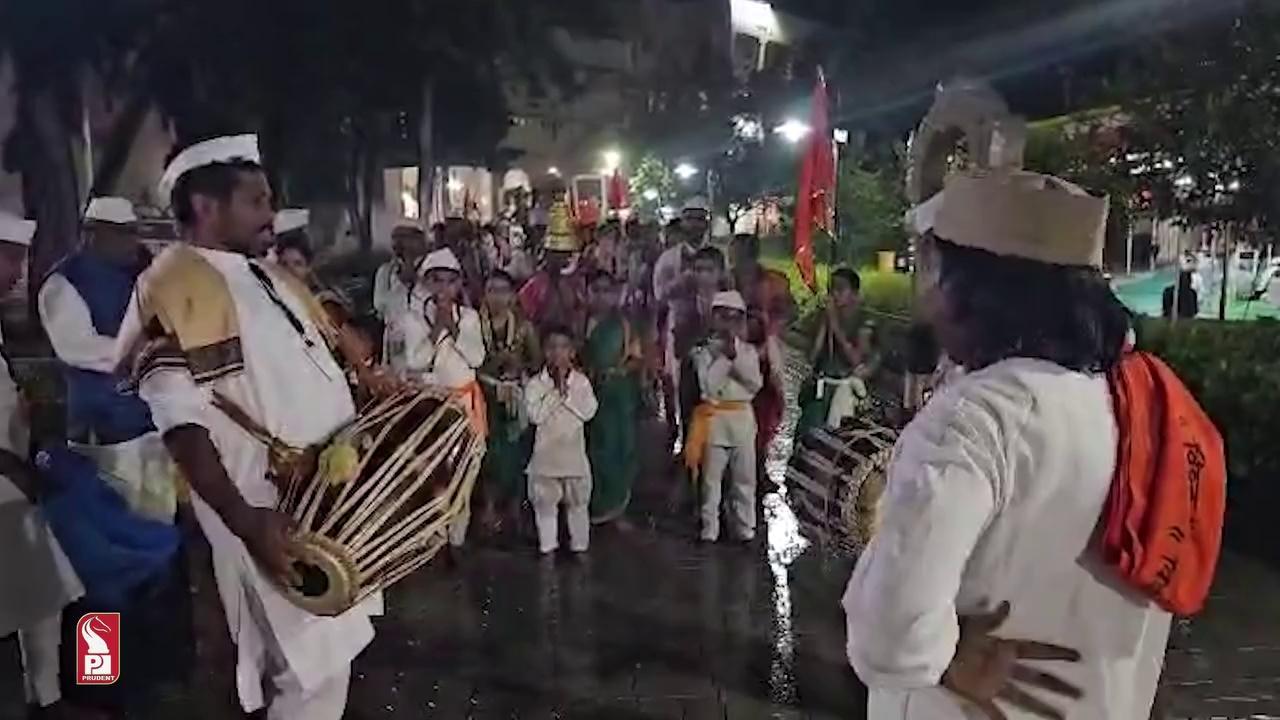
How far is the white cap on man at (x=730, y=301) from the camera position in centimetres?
386

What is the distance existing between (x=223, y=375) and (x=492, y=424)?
2023 millimetres

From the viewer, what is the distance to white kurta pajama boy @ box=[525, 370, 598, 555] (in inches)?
159

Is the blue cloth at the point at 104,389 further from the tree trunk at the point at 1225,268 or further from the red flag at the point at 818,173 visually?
the tree trunk at the point at 1225,268

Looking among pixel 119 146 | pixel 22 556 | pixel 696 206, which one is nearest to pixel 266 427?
pixel 22 556

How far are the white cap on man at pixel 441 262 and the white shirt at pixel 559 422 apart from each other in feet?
1.92

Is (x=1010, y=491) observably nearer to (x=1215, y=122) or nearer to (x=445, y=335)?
(x=445, y=335)

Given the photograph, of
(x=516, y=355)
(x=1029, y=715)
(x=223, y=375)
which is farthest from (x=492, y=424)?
(x=1029, y=715)

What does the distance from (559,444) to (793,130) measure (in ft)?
4.48

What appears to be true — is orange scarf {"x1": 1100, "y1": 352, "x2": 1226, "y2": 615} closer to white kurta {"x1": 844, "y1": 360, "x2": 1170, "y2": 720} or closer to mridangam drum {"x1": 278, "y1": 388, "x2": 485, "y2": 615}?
white kurta {"x1": 844, "y1": 360, "x2": 1170, "y2": 720}

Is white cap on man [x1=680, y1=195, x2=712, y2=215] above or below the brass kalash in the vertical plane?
above

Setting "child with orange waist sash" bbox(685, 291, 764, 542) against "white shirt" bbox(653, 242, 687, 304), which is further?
"child with orange waist sash" bbox(685, 291, 764, 542)

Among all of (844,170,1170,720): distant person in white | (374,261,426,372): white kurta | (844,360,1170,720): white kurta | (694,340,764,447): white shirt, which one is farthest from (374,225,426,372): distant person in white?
(844,360,1170,720): white kurta

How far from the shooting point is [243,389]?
217 centimetres

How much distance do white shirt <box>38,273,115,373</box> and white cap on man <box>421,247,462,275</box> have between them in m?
0.96
